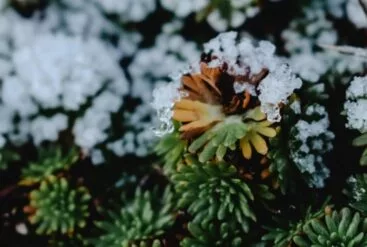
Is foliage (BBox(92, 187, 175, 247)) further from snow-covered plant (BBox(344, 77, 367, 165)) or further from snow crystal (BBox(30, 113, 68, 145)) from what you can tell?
snow-covered plant (BBox(344, 77, 367, 165))

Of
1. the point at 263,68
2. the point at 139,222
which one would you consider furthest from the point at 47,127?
the point at 263,68

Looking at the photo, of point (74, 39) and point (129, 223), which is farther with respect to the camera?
point (74, 39)

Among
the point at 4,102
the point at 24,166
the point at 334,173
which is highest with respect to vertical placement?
the point at 4,102

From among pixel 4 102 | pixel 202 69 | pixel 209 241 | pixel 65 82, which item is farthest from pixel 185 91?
pixel 4 102

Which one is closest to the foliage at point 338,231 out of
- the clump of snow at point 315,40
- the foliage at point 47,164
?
the clump of snow at point 315,40

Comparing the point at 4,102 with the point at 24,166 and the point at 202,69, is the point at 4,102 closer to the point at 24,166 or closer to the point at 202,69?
the point at 24,166

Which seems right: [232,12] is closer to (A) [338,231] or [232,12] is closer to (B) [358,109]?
(B) [358,109]

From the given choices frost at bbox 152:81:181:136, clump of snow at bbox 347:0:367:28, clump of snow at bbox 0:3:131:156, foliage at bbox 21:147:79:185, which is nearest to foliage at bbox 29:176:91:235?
foliage at bbox 21:147:79:185
